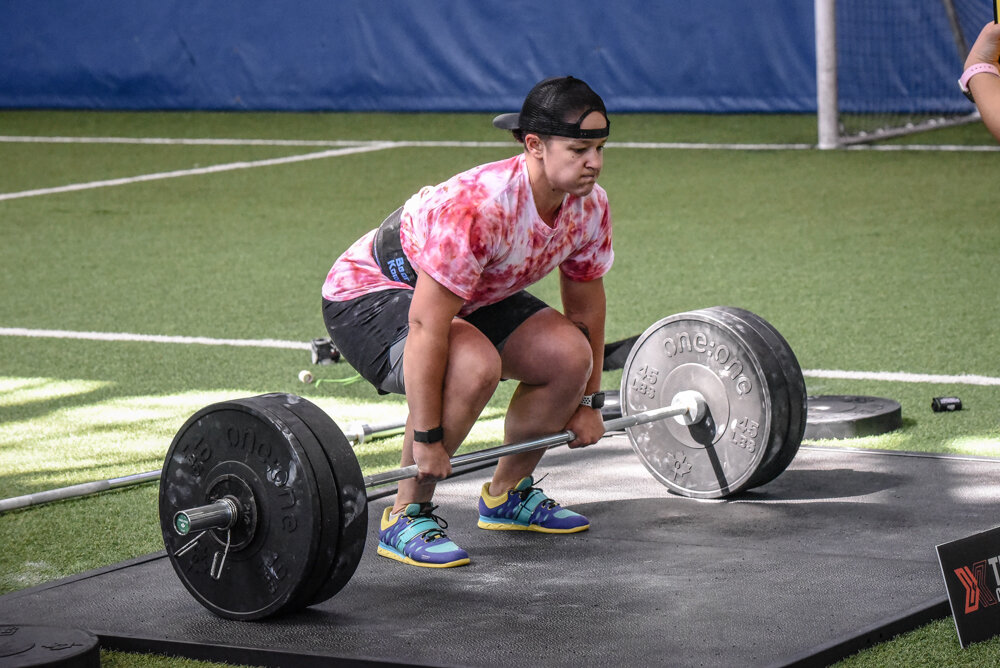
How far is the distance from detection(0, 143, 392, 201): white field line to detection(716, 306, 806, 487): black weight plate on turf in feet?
20.7

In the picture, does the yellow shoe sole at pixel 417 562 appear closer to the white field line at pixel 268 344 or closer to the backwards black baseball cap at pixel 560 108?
the backwards black baseball cap at pixel 560 108

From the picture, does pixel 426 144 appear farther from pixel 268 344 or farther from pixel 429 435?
pixel 429 435

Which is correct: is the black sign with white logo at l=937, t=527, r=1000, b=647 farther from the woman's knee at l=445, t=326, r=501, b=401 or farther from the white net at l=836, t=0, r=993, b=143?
the white net at l=836, t=0, r=993, b=143

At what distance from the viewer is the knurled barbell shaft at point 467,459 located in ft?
8.15

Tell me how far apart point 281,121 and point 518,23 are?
2.10 metres

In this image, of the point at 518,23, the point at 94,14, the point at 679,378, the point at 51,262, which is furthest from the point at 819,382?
the point at 94,14

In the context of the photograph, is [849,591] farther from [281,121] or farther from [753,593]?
[281,121]

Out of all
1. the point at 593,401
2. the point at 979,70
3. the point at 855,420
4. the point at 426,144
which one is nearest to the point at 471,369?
the point at 593,401

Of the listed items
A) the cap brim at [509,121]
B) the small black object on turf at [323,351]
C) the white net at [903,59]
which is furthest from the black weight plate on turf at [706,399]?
the white net at [903,59]

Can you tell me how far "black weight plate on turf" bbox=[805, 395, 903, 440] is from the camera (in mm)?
3703

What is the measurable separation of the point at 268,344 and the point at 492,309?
6.60 feet

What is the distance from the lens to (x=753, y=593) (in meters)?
2.61

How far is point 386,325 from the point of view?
2.89 metres

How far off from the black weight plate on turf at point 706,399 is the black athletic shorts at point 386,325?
42 centimetres
